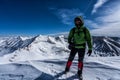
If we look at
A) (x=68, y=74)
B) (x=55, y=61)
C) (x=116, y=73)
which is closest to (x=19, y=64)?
(x=55, y=61)

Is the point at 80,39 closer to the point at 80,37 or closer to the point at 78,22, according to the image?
the point at 80,37

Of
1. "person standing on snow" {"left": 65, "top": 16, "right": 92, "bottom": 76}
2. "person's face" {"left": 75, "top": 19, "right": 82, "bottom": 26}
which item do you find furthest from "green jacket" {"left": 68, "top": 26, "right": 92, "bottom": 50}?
"person's face" {"left": 75, "top": 19, "right": 82, "bottom": 26}

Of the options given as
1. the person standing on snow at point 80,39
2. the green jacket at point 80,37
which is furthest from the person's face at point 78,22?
the green jacket at point 80,37

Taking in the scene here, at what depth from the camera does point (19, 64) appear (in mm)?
9492

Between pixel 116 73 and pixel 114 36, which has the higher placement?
pixel 114 36

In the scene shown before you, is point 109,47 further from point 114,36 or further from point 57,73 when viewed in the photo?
point 57,73

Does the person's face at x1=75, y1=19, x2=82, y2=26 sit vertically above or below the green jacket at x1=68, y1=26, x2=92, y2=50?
above

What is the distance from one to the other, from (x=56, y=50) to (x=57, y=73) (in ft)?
182

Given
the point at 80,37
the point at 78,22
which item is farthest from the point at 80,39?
the point at 78,22

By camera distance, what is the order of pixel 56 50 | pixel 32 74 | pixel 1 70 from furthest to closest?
1. pixel 56 50
2. pixel 1 70
3. pixel 32 74

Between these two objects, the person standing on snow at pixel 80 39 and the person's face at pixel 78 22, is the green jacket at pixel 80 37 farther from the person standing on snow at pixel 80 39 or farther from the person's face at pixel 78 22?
the person's face at pixel 78 22

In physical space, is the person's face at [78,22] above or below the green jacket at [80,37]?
above

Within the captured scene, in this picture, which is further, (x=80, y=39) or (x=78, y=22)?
(x=80, y=39)

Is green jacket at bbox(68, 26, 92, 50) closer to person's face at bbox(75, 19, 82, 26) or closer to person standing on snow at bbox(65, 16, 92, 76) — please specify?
person standing on snow at bbox(65, 16, 92, 76)
